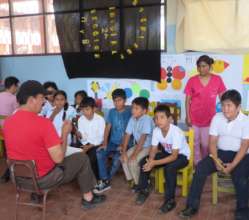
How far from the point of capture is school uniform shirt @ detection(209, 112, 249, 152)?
2578 millimetres

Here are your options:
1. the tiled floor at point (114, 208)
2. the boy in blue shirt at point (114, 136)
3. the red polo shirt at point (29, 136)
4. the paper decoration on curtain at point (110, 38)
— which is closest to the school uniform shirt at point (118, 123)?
the boy in blue shirt at point (114, 136)

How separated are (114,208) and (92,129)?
0.88 meters

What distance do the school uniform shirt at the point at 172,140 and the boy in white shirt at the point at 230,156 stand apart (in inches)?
9.7

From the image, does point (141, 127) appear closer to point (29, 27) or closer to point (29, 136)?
point (29, 136)

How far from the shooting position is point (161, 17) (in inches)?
147

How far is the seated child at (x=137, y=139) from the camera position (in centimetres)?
303

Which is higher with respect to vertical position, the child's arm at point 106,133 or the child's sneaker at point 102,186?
the child's arm at point 106,133

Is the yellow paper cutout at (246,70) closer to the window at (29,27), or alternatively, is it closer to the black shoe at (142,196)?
the black shoe at (142,196)

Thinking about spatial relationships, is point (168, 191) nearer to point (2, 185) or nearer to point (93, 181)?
point (93, 181)

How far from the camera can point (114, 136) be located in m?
3.40

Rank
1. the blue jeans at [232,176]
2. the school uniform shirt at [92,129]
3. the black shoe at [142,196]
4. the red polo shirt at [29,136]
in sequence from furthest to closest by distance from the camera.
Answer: the school uniform shirt at [92,129] → the black shoe at [142,196] → the blue jeans at [232,176] → the red polo shirt at [29,136]

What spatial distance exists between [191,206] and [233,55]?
1.82m

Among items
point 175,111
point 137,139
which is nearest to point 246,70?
point 175,111

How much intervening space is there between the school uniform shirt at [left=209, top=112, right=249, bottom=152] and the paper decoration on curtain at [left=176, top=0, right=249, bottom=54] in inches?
42.5
